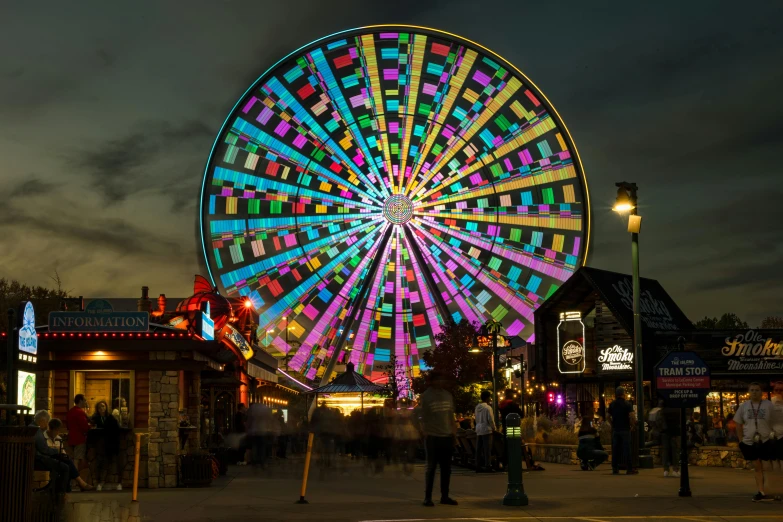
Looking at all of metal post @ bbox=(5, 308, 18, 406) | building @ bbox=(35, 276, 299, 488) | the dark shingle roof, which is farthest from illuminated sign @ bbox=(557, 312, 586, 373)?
metal post @ bbox=(5, 308, 18, 406)

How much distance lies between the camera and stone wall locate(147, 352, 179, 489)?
59.8ft

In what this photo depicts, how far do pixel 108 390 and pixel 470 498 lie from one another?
323 inches

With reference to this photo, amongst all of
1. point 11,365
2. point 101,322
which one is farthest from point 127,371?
point 11,365

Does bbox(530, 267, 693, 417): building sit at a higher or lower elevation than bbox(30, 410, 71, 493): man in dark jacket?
higher

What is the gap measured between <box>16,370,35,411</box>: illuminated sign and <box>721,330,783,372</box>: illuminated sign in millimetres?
24761

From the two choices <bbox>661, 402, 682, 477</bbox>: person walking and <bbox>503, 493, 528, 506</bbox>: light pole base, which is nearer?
<bbox>503, 493, 528, 506</bbox>: light pole base

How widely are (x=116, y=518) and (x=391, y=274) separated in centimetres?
3172

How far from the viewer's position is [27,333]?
13875mm

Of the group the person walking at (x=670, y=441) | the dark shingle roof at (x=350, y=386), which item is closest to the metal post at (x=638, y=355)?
the person walking at (x=670, y=441)

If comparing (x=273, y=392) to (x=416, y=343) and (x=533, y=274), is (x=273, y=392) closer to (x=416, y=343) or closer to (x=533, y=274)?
(x=416, y=343)

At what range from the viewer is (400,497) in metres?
14.1

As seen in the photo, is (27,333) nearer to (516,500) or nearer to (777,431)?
(516,500)

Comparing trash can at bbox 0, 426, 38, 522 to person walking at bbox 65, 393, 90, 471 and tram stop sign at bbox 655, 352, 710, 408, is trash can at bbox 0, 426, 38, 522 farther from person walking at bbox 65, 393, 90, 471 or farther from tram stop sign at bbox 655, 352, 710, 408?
person walking at bbox 65, 393, 90, 471

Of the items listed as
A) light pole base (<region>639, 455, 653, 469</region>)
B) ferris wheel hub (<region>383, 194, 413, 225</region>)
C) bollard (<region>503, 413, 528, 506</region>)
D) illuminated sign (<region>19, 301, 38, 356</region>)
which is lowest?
light pole base (<region>639, 455, 653, 469</region>)
